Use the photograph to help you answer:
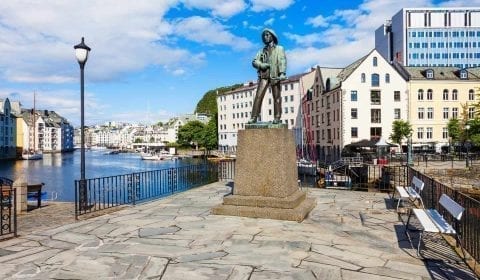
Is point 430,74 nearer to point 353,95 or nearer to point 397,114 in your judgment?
point 397,114

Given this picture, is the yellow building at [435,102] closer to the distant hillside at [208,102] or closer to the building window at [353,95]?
the building window at [353,95]

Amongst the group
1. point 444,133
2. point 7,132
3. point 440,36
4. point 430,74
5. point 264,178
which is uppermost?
point 440,36

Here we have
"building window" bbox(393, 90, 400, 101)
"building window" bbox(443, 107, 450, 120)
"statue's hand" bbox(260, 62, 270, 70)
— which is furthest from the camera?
"building window" bbox(443, 107, 450, 120)

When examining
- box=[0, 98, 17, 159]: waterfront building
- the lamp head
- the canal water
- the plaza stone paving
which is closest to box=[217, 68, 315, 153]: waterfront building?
the canal water

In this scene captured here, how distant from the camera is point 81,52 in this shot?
11.2 m

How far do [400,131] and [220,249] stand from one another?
45503mm

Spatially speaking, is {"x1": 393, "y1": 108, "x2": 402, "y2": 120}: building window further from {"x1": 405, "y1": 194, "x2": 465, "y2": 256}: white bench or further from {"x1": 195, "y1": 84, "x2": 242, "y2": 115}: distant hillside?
{"x1": 195, "y1": 84, "x2": 242, "y2": 115}: distant hillside

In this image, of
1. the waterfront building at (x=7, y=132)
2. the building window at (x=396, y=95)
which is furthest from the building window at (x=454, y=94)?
the waterfront building at (x=7, y=132)

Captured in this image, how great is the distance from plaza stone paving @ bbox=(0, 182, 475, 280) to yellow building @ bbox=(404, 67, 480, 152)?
48.7 metres

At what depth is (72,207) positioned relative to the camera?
12.1 metres

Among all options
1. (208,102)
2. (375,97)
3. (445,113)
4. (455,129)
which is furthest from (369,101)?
(208,102)

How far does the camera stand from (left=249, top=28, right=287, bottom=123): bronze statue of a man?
10273 mm

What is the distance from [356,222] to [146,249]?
16.0 ft

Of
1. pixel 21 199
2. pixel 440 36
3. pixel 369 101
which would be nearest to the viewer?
pixel 21 199
